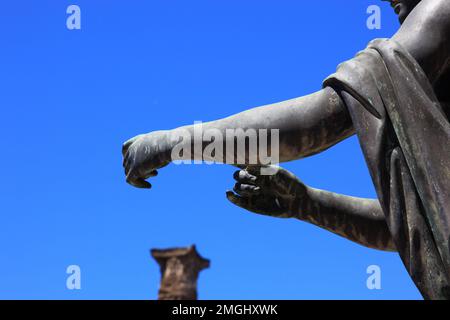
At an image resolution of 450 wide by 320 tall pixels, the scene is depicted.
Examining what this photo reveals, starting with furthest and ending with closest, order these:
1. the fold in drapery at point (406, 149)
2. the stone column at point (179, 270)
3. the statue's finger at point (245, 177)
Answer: the stone column at point (179, 270)
the statue's finger at point (245, 177)
the fold in drapery at point (406, 149)

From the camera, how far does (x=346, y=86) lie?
9.64 feet

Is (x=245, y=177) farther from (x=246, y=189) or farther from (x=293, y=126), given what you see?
(x=293, y=126)

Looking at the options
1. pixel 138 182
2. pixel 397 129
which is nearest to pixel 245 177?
pixel 138 182

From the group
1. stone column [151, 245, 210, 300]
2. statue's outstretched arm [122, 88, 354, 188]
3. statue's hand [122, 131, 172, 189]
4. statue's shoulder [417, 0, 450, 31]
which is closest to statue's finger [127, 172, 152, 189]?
statue's hand [122, 131, 172, 189]

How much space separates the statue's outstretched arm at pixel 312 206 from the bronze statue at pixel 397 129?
78 centimetres

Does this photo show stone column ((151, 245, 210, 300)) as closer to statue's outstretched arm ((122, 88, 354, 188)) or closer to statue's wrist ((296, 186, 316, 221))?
statue's wrist ((296, 186, 316, 221))

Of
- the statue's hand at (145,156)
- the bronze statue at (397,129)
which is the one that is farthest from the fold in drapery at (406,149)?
the statue's hand at (145,156)

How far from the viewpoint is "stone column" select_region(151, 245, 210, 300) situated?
1149 inches

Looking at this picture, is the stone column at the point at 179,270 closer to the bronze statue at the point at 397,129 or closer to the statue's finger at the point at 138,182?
the statue's finger at the point at 138,182

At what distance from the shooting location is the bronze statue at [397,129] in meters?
2.73

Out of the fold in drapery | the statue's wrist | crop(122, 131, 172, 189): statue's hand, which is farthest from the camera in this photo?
the statue's wrist
